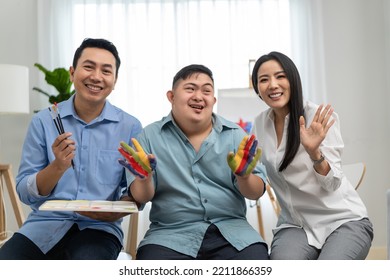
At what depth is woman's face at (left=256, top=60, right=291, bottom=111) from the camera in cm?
180

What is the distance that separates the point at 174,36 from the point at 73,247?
3.08 m

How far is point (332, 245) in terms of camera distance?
64.9 inches

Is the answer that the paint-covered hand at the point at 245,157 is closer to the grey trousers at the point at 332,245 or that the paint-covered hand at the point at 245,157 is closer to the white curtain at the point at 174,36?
the grey trousers at the point at 332,245

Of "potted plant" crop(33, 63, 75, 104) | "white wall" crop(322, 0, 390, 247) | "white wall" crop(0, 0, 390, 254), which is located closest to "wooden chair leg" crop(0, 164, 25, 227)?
"potted plant" crop(33, 63, 75, 104)

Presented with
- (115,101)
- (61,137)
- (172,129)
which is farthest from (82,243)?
(115,101)

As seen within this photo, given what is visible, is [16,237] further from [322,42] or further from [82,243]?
[322,42]

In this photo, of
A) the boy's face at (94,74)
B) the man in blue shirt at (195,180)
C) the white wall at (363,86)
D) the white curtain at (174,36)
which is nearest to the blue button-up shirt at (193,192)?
the man in blue shirt at (195,180)

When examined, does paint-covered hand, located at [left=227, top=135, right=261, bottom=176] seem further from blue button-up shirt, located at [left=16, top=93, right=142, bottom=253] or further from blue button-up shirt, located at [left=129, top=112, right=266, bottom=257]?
blue button-up shirt, located at [left=16, top=93, right=142, bottom=253]

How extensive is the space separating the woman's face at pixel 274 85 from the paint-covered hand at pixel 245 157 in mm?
321

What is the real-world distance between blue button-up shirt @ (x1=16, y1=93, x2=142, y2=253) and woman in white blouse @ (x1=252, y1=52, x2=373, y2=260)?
0.50m

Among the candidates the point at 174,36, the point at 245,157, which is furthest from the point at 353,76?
the point at 245,157

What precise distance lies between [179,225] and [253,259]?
0.26 meters

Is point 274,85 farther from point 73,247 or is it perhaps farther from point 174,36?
point 174,36

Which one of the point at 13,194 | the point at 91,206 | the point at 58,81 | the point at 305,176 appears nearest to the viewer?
the point at 91,206
